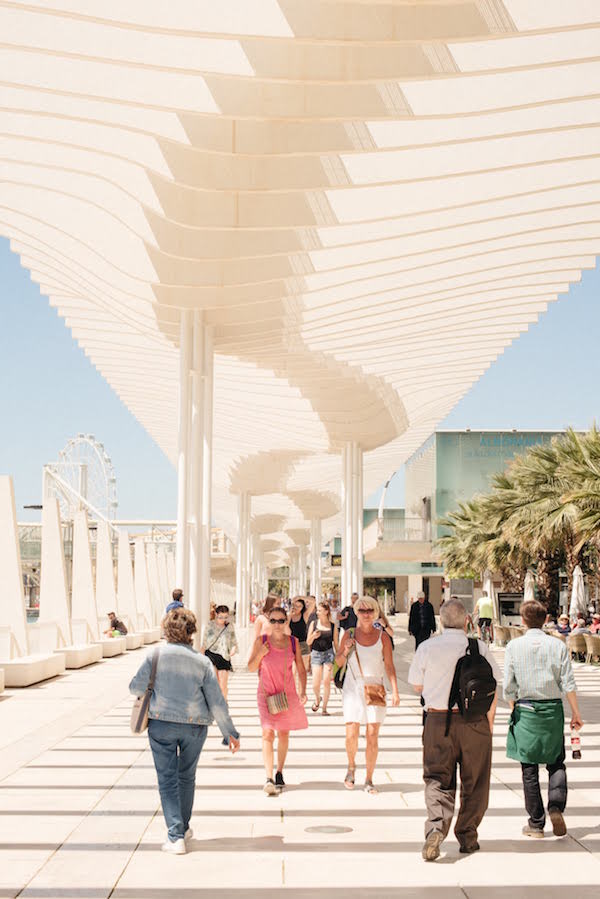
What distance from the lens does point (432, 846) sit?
236 inches

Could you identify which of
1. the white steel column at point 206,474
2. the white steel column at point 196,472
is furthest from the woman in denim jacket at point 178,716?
the white steel column at point 206,474

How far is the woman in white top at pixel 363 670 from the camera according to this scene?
329 inches

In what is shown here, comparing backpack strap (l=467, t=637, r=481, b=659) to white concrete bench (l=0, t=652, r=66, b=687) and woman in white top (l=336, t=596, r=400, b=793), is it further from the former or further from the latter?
white concrete bench (l=0, t=652, r=66, b=687)

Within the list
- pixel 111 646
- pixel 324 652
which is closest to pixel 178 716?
pixel 324 652

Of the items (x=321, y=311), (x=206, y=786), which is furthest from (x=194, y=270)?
(x=206, y=786)

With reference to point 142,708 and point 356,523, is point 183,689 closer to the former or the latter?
point 142,708

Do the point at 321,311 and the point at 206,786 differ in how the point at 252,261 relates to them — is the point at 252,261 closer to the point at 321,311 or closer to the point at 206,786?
the point at 321,311

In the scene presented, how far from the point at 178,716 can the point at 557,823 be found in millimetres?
2374

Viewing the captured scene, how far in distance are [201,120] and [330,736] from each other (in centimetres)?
663

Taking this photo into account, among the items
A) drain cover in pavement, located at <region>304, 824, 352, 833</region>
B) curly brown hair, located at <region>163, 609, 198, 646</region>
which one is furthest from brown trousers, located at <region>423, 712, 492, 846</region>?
curly brown hair, located at <region>163, 609, 198, 646</region>

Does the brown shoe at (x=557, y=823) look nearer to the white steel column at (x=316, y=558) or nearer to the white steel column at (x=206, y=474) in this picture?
the white steel column at (x=206, y=474)

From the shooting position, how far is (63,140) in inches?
461

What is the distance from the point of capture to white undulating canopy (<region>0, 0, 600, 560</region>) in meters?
9.57

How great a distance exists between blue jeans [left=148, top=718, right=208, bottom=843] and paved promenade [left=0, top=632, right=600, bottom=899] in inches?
8.2
